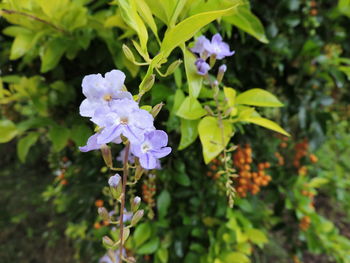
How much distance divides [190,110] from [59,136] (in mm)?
406

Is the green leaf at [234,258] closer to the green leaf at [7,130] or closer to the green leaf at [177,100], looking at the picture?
the green leaf at [177,100]

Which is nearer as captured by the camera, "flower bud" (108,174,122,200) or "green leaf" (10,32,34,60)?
"flower bud" (108,174,122,200)

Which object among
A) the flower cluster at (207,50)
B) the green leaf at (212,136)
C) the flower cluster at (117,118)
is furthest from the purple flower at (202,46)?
the flower cluster at (117,118)

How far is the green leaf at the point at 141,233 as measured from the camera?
0.88 metres

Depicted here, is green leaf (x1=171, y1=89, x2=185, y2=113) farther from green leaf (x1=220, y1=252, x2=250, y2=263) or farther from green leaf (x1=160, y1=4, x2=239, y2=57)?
green leaf (x1=220, y1=252, x2=250, y2=263)

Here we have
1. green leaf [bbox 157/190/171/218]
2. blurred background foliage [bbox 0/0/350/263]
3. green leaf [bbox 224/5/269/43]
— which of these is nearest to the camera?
green leaf [bbox 224/5/269/43]

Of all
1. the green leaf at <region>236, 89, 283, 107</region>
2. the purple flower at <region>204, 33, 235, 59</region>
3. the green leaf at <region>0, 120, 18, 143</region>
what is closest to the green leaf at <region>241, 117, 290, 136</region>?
the green leaf at <region>236, 89, 283, 107</region>

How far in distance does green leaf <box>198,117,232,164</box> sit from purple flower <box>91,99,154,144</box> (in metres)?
0.22

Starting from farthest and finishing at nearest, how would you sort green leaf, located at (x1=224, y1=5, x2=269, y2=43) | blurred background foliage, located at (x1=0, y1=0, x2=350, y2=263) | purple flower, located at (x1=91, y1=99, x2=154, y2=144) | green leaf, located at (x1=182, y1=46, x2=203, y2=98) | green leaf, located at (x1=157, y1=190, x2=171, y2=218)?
green leaf, located at (x1=157, y1=190, x2=171, y2=218), blurred background foliage, located at (x1=0, y1=0, x2=350, y2=263), green leaf, located at (x1=224, y1=5, x2=269, y2=43), green leaf, located at (x1=182, y1=46, x2=203, y2=98), purple flower, located at (x1=91, y1=99, x2=154, y2=144)

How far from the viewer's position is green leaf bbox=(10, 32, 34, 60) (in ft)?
2.33

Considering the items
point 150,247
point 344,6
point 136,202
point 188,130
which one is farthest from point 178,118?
point 344,6

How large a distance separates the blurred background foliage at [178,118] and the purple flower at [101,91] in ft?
0.58

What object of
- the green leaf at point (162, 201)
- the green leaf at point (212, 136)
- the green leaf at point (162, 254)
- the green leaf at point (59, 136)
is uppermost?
the green leaf at point (212, 136)

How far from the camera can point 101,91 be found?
14.1 inches
